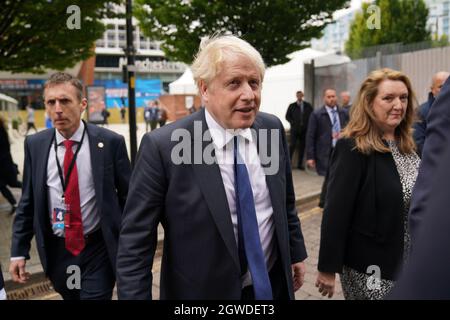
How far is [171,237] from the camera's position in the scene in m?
2.00

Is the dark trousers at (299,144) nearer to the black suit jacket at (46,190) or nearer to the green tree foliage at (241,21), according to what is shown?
the green tree foliage at (241,21)

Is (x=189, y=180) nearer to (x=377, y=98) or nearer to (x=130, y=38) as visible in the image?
(x=377, y=98)

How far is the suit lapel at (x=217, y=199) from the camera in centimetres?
190

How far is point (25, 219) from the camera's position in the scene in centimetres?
315

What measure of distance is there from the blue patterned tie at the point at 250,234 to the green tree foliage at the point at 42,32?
6.27m

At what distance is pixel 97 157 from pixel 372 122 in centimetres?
179

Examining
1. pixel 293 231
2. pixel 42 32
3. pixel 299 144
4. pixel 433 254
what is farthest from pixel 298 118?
pixel 433 254

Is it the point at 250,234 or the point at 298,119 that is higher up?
the point at 298,119

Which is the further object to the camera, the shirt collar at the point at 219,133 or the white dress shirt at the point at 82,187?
the white dress shirt at the point at 82,187

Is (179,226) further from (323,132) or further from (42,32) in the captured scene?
(323,132)

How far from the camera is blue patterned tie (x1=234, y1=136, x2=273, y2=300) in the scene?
Result: 76.0 inches

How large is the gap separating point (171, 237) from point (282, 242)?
1.64 feet

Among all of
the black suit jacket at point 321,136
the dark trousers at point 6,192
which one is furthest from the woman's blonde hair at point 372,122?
the dark trousers at point 6,192
